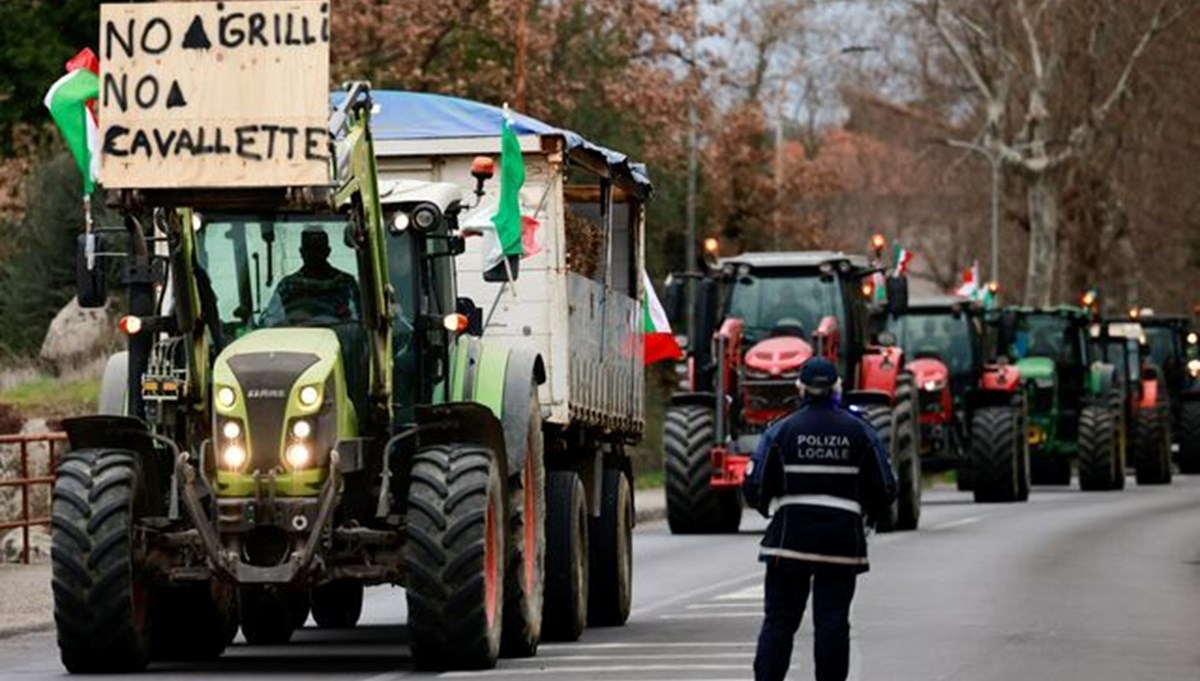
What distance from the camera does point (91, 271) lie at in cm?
1770

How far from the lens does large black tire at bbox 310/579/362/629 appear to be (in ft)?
73.1

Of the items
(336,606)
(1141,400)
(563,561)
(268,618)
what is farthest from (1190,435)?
(268,618)

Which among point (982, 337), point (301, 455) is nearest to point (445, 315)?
point (301, 455)

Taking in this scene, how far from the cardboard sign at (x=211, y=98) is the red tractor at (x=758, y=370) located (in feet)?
56.7

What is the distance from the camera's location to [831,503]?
→ 15.3 meters

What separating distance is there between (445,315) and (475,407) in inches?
51.6

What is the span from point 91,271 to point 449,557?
245 centimetres

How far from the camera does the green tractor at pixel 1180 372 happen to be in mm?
58812

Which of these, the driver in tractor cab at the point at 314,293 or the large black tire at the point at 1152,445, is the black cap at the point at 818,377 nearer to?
the driver in tractor cab at the point at 314,293

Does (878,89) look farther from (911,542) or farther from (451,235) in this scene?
(451,235)

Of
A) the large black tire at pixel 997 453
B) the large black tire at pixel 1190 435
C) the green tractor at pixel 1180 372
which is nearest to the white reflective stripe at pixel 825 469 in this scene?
the large black tire at pixel 997 453

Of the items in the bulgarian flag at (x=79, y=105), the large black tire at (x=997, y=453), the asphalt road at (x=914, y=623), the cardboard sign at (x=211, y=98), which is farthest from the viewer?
the large black tire at (x=997, y=453)

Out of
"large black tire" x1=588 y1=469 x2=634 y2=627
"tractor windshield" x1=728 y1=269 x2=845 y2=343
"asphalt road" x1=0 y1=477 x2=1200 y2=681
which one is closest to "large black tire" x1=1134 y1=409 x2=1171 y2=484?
"asphalt road" x1=0 y1=477 x2=1200 y2=681

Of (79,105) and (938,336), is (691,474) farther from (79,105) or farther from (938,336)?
(79,105)
